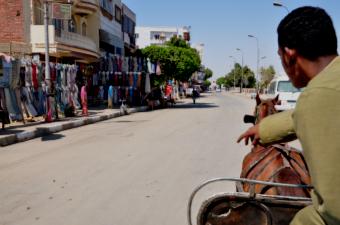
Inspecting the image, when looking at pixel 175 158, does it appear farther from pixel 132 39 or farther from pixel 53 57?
pixel 132 39

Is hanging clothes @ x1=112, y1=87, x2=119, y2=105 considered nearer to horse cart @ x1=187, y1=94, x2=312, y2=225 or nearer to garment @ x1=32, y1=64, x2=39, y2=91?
garment @ x1=32, y1=64, x2=39, y2=91

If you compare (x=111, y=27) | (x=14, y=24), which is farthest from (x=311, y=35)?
(x=111, y=27)

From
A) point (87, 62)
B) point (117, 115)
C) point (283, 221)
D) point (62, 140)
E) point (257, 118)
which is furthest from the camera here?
point (87, 62)

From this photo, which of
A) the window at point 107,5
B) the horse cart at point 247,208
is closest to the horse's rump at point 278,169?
the horse cart at point 247,208

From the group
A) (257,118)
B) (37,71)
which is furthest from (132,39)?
(257,118)

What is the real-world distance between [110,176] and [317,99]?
624 cm

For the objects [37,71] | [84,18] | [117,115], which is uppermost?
[84,18]

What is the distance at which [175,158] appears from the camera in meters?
9.17

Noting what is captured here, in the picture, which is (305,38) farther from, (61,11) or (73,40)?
(73,40)

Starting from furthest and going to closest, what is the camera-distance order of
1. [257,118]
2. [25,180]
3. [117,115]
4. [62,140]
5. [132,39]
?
[132,39]
[117,115]
[62,140]
[25,180]
[257,118]

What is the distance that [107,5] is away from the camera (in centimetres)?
3503

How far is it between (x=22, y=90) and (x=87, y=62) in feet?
46.1

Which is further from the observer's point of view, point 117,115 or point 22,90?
point 117,115

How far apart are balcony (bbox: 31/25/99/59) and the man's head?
22.5 meters
